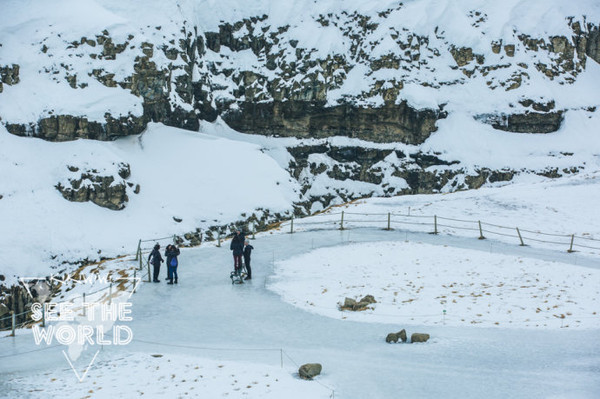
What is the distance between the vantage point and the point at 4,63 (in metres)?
41.5

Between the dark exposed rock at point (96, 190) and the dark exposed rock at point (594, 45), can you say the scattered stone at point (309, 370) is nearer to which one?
the dark exposed rock at point (96, 190)

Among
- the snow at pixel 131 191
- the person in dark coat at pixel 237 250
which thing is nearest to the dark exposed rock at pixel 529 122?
the snow at pixel 131 191

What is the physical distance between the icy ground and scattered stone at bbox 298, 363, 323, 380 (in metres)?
0.20

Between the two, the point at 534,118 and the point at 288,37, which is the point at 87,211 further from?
the point at 534,118

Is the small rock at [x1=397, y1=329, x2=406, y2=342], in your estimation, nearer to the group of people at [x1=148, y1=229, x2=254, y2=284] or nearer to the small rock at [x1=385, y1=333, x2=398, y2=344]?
the small rock at [x1=385, y1=333, x2=398, y2=344]

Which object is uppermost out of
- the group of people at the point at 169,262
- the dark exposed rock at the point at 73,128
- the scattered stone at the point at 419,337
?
the dark exposed rock at the point at 73,128

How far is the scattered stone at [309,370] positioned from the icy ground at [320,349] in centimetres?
20

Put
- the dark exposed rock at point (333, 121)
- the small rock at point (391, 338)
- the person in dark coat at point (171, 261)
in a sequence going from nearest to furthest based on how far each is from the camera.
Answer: the small rock at point (391, 338), the person in dark coat at point (171, 261), the dark exposed rock at point (333, 121)

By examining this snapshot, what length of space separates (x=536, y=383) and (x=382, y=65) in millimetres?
57974

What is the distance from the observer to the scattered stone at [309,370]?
34.0 ft

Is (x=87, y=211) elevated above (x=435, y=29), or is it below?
below

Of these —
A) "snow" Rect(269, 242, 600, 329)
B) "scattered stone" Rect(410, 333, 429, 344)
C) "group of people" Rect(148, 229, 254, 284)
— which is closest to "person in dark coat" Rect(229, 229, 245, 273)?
"group of people" Rect(148, 229, 254, 284)

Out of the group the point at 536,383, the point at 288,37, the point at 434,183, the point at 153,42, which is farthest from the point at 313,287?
the point at 288,37

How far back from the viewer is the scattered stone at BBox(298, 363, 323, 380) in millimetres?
10359
